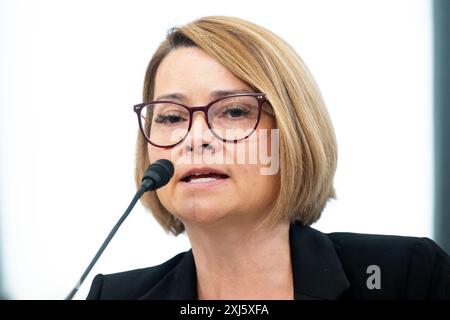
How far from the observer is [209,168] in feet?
3.16

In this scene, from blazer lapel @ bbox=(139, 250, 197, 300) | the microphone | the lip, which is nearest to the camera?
the microphone

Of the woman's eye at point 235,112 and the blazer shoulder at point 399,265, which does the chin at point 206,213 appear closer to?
the woman's eye at point 235,112

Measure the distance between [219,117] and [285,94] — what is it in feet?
0.43

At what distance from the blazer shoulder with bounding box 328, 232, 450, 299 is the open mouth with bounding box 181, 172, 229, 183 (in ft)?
0.98

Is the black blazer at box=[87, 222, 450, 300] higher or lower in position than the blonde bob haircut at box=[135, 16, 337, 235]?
lower

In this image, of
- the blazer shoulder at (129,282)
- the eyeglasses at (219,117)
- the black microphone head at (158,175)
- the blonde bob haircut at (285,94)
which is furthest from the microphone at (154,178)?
the blazer shoulder at (129,282)

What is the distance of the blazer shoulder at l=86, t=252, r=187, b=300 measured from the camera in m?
1.17

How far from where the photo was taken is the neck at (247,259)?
3.47 feet

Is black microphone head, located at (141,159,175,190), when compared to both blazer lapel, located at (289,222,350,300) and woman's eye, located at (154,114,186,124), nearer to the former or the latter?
woman's eye, located at (154,114,186,124)

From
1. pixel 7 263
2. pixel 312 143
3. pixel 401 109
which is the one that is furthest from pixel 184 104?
pixel 7 263

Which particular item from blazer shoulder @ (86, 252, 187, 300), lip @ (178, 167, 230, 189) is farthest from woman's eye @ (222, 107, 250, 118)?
blazer shoulder @ (86, 252, 187, 300)

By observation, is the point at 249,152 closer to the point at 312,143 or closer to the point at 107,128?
the point at 312,143

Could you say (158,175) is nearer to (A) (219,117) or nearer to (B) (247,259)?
(A) (219,117)
